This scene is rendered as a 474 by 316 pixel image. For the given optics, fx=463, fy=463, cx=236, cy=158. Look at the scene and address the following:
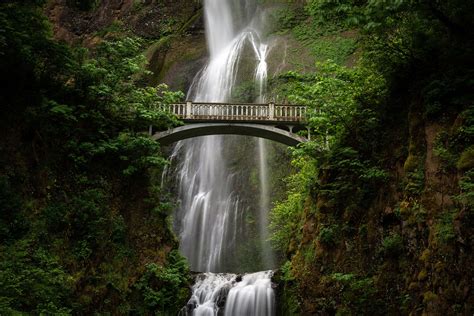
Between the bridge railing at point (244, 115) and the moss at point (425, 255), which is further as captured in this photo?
the bridge railing at point (244, 115)

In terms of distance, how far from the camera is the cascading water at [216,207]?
1691 centimetres

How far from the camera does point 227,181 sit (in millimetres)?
27312

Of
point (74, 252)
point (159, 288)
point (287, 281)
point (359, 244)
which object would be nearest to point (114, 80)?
point (74, 252)

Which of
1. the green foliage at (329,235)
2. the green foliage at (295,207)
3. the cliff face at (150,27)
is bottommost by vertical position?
the green foliage at (329,235)

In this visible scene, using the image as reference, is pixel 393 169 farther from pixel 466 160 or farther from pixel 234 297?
pixel 234 297

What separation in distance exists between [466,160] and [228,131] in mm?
12923

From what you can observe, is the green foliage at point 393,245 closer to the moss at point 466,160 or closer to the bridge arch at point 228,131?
the moss at point 466,160

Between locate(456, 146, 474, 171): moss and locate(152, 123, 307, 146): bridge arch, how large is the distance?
1127cm

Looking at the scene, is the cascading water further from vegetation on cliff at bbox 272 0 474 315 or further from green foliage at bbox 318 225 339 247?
green foliage at bbox 318 225 339 247

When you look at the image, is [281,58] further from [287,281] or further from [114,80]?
[287,281]

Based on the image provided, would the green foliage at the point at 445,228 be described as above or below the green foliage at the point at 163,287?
above

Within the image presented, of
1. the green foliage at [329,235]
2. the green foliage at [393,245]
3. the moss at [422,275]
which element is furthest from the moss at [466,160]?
the green foliage at [329,235]

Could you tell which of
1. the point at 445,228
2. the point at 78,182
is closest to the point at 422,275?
the point at 445,228

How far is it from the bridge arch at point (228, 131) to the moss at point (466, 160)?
11.3 m
